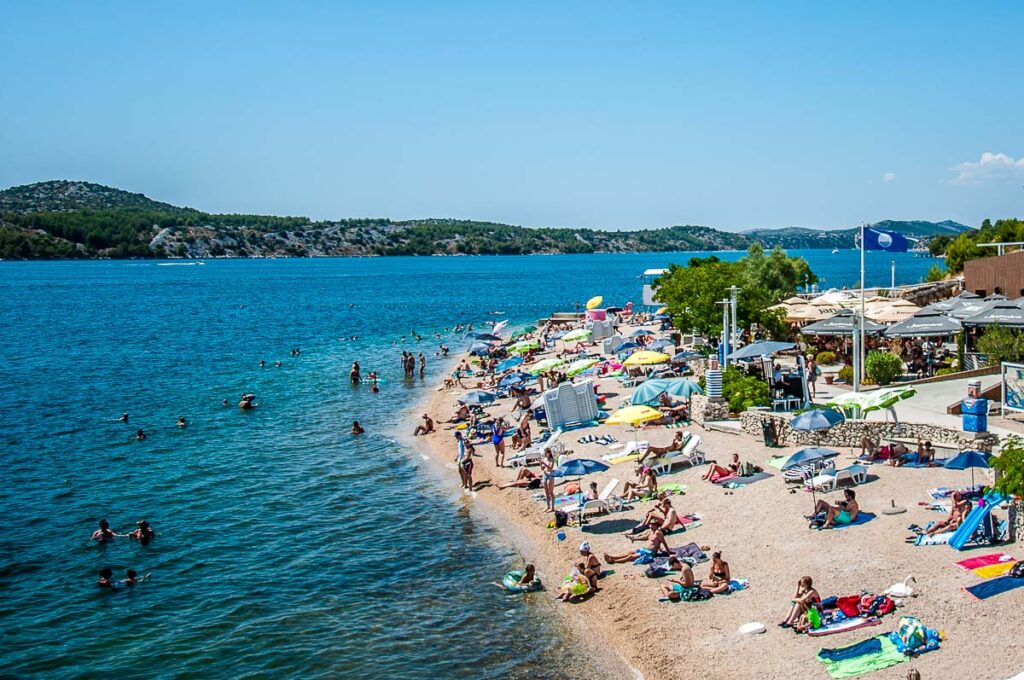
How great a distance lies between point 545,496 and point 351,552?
5077 mm

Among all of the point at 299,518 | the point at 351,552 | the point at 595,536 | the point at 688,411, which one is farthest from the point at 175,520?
the point at 688,411

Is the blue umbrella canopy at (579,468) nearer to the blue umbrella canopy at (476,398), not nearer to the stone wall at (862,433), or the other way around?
the stone wall at (862,433)

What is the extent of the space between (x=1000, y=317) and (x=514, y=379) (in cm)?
1844

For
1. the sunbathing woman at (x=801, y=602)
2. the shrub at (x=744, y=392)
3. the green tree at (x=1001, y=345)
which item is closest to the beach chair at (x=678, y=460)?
the shrub at (x=744, y=392)

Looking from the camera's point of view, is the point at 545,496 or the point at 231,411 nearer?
the point at 545,496

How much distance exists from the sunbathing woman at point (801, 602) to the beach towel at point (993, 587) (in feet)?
7.32

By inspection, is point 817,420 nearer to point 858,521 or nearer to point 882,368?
point 858,521

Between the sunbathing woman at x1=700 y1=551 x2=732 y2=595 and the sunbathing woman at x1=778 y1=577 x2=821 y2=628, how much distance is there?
1.55 metres

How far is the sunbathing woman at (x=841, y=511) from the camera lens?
16844 mm

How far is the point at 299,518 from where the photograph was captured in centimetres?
2255

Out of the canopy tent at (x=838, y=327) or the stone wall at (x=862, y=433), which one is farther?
the canopy tent at (x=838, y=327)

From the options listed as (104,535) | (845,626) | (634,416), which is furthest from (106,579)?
(845,626)

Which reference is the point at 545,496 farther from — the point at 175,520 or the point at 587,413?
the point at 175,520

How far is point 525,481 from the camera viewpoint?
23453 mm
